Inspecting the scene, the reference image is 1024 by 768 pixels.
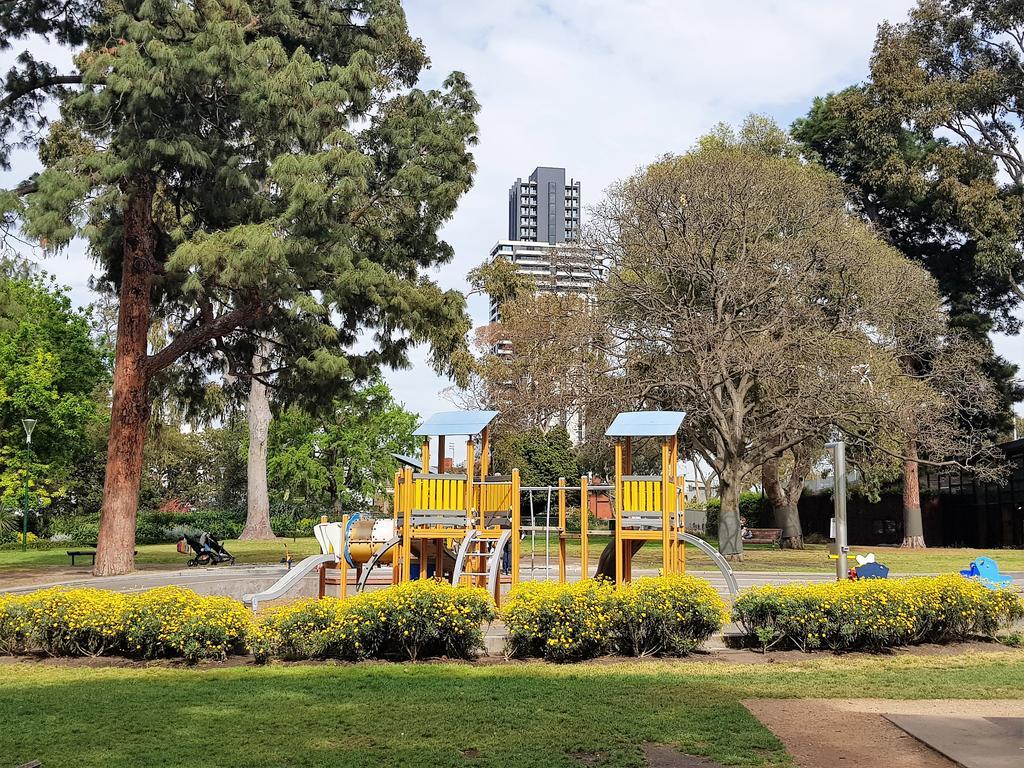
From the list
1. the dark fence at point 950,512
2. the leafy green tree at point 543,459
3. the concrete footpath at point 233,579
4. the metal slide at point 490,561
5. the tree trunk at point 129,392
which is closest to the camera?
the metal slide at point 490,561

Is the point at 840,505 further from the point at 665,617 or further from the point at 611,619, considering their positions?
the point at 611,619

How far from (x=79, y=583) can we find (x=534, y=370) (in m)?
18.7

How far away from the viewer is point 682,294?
108 feet

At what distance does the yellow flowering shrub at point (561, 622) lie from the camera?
424 inches

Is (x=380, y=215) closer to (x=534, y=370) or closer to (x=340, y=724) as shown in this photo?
(x=534, y=370)

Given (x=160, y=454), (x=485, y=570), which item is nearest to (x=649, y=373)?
(x=485, y=570)

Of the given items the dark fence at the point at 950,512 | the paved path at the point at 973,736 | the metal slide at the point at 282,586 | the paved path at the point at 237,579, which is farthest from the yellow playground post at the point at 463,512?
the dark fence at the point at 950,512

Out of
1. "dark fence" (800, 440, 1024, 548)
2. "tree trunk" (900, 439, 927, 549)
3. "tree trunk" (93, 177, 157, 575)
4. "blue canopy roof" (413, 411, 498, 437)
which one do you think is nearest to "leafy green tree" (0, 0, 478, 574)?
"tree trunk" (93, 177, 157, 575)

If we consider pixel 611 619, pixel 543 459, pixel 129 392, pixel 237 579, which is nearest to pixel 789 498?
pixel 543 459

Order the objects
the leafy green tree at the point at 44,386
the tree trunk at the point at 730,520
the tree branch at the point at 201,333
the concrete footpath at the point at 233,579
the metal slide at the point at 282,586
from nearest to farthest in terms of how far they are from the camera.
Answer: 1. the metal slide at the point at 282,586
2. the concrete footpath at the point at 233,579
3. the tree branch at the point at 201,333
4. the tree trunk at the point at 730,520
5. the leafy green tree at the point at 44,386

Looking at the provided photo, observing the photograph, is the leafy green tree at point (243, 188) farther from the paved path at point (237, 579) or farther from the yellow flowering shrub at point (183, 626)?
the yellow flowering shrub at point (183, 626)

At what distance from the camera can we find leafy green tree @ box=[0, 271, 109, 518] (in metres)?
38.6

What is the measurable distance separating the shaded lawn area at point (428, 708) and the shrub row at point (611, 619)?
0.45 metres

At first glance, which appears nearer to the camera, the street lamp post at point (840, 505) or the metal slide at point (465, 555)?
the street lamp post at point (840, 505)
